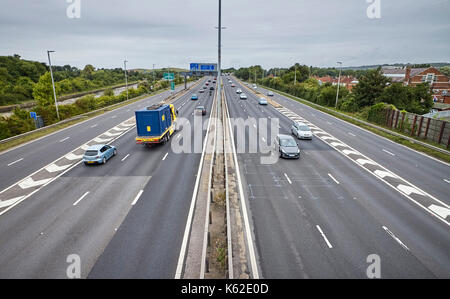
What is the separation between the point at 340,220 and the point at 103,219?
11885mm

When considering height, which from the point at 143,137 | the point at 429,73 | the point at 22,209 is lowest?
the point at 22,209

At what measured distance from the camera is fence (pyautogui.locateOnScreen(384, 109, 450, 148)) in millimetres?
24969

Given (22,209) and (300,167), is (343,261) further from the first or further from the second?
(22,209)

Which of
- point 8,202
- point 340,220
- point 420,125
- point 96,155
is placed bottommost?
point 8,202

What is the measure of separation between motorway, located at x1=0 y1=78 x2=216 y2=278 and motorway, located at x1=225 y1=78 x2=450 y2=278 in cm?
428

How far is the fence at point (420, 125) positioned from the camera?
81.9 ft

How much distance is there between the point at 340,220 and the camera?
12172mm

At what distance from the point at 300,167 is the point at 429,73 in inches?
3490

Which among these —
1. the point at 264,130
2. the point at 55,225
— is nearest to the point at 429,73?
the point at 264,130

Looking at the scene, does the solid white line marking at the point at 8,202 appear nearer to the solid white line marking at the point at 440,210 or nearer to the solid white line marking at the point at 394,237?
the solid white line marking at the point at 394,237
